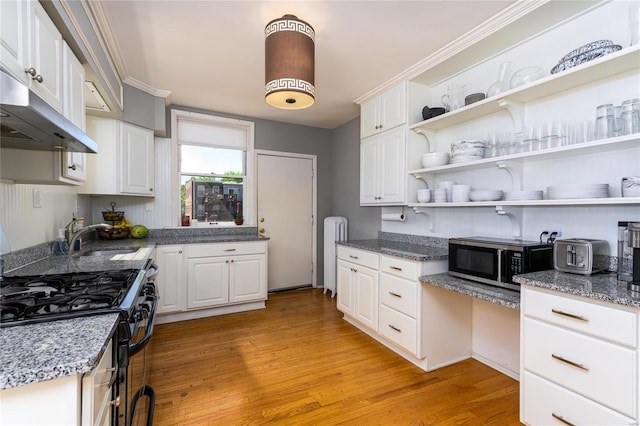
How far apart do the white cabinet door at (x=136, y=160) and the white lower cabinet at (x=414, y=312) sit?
8.17 feet

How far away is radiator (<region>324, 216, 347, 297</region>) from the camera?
4375 millimetres

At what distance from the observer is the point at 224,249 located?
11.7ft

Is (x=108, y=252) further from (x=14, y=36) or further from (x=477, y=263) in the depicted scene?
(x=477, y=263)

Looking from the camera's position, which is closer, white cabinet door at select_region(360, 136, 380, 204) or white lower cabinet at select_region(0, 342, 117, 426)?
white lower cabinet at select_region(0, 342, 117, 426)

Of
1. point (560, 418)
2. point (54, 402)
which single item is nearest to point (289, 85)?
point (54, 402)

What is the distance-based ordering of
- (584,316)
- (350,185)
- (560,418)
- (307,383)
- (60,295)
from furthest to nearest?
(350,185)
(307,383)
(560,418)
(584,316)
(60,295)

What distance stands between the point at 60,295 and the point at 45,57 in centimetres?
109

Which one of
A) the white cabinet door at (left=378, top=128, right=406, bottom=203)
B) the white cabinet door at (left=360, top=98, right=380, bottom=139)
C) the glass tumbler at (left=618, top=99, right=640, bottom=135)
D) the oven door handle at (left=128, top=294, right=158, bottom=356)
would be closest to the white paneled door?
the white cabinet door at (left=360, top=98, right=380, bottom=139)

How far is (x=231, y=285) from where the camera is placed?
3600mm

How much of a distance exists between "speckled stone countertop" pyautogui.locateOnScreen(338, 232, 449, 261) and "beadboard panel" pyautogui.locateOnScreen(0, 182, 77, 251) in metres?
2.53

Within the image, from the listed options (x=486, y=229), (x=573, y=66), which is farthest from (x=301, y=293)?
(x=573, y=66)

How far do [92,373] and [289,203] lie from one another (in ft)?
12.7

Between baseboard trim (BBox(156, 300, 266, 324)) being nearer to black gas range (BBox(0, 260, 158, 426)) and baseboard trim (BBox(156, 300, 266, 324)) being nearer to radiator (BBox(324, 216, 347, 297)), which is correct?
radiator (BBox(324, 216, 347, 297))

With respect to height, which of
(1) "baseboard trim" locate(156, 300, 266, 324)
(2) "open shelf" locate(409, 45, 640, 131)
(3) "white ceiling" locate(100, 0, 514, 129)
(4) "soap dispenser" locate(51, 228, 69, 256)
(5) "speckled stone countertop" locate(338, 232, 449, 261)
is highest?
(3) "white ceiling" locate(100, 0, 514, 129)
